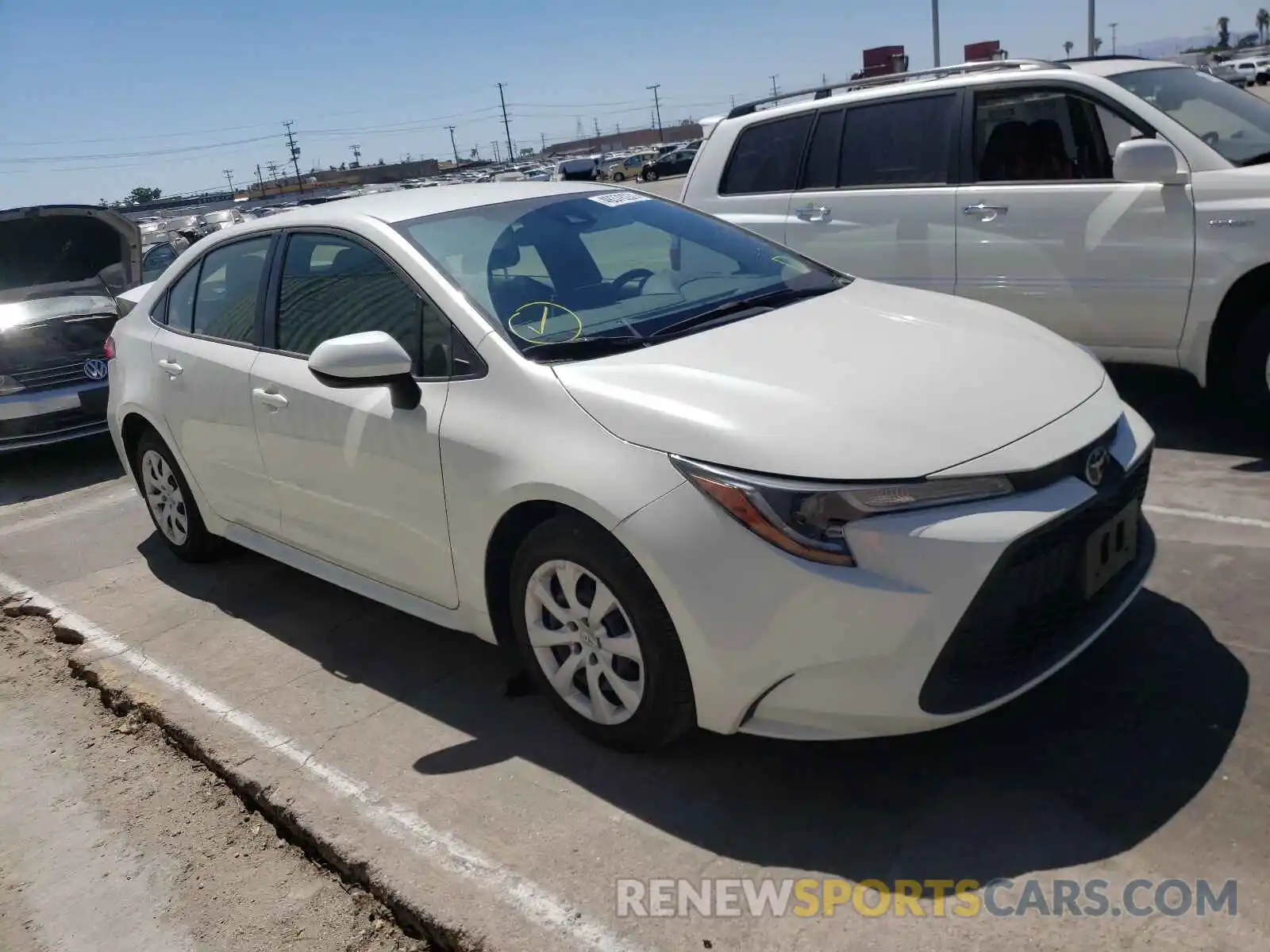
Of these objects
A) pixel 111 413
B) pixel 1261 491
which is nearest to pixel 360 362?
pixel 111 413

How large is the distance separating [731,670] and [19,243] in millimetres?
8475

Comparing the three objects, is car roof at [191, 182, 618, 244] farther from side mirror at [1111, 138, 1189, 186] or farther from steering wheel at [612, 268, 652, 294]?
side mirror at [1111, 138, 1189, 186]

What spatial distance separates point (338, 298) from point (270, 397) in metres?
0.48

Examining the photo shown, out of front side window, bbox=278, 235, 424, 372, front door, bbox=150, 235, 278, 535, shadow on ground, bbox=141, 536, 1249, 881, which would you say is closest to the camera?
shadow on ground, bbox=141, 536, 1249, 881

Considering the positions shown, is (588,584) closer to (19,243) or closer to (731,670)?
(731,670)

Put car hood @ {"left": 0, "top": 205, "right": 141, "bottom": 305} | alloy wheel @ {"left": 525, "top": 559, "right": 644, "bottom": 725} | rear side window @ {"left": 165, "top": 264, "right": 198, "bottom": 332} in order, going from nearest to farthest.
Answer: alloy wheel @ {"left": 525, "top": 559, "right": 644, "bottom": 725} < rear side window @ {"left": 165, "top": 264, "right": 198, "bottom": 332} < car hood @ {"left": 0, "top": 205, "right": 141, "bottom": 305}

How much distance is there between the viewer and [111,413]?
5434mm

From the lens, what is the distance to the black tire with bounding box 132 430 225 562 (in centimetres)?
508

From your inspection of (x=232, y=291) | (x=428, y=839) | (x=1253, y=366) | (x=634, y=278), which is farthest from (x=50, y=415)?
(x=1253, y=366)

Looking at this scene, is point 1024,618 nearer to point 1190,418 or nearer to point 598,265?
point 598,265

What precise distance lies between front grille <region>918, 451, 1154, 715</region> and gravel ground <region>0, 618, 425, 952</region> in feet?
4.80

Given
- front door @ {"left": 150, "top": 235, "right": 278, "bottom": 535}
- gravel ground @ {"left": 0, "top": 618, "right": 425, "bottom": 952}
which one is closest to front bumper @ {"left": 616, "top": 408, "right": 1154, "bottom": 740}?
gravel ground @ {"left": 0, "top": 618, "right": 425, "bottom": 952}

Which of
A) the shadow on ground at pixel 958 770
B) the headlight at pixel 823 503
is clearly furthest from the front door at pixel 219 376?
the headlight at pixel 823 503

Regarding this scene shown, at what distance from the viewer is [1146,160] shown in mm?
4945
